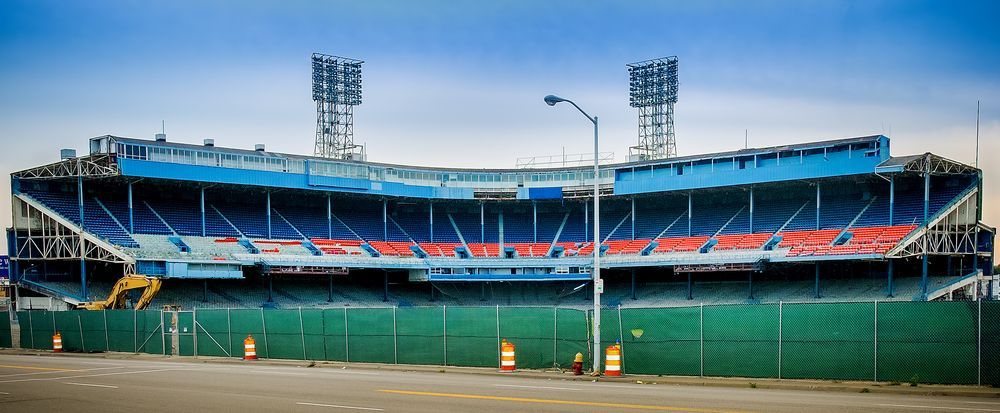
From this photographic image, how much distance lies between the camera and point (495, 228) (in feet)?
274

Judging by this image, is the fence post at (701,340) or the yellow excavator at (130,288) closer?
the fence post at (701,340)

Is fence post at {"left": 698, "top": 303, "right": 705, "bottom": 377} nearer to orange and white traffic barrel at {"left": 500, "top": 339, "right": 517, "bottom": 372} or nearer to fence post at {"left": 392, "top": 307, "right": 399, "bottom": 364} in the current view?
orange and white traffic barrel at {"left": 500, "top": 339, "right": 517, "bottom": 372}

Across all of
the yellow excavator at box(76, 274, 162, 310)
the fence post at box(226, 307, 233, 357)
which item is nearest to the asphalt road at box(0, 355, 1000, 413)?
the fence post at box(226, 307, 233, 357)

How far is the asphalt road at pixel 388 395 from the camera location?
1978cm

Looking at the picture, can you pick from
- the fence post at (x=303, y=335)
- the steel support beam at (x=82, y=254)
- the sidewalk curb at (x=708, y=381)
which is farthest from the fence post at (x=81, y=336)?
the steel support beam at (x=82, y=254)

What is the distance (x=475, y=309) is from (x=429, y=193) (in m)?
48.6

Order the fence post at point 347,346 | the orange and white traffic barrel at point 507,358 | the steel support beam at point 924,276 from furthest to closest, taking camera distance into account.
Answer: the steel support beam at point 924,276
the fence post at point 347,346
the orange and white traffic barrel at point 507,358

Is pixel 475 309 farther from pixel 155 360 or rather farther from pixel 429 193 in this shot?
pixel 429 193

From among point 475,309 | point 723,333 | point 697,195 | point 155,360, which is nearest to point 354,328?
point 475,309

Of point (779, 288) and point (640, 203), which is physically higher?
point (640, 203)

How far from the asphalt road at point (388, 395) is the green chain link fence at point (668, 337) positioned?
2.24 metres

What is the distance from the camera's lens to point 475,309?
3167 centimetres

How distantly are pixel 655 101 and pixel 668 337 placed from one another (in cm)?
6161

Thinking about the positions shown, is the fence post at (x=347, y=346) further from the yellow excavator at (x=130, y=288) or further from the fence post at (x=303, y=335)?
the yellow excavator at (x=130, y=288)
